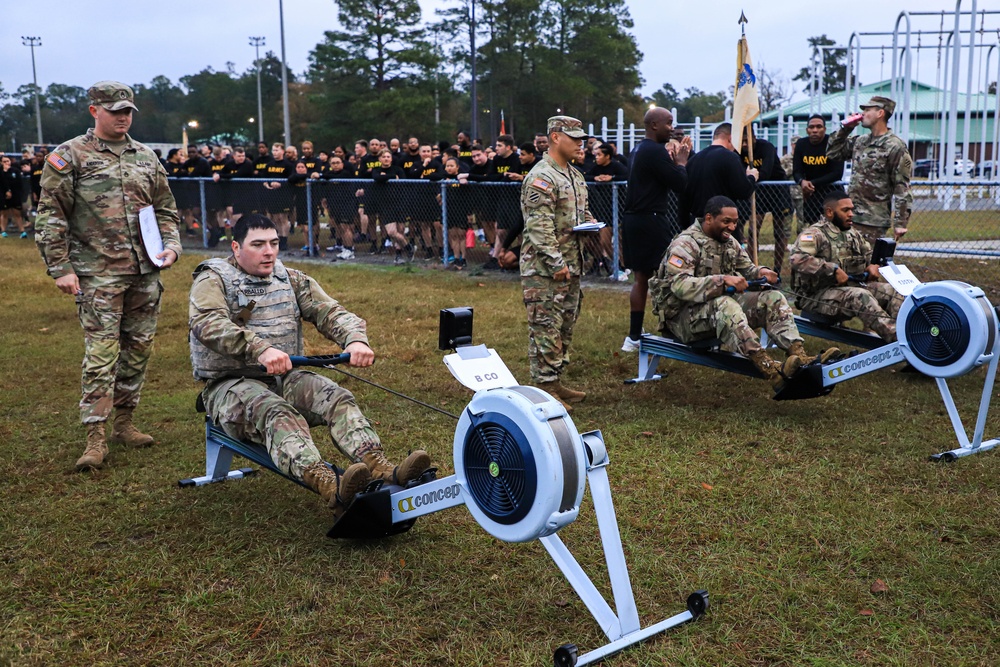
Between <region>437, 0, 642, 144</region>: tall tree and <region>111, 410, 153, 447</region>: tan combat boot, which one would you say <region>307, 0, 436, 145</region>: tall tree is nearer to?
<region>437, 0, 642, 144</region>: tall tree

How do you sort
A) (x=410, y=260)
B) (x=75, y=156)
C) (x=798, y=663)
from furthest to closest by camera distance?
(x=410, y=260), (x=75, y=156), (x=798, y=663)

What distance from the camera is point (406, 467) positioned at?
385 centimetres

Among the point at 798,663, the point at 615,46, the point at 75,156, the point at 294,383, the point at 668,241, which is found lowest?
the point at 798,663

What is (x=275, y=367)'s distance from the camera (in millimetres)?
3943

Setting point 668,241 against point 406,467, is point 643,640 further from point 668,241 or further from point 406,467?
point 668,241

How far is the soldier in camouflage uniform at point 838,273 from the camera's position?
6879mm

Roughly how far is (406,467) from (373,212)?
1176 cm

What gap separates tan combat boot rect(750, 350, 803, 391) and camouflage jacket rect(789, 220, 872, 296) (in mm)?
1389

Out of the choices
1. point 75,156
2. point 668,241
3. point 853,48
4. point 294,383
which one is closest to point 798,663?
point 294,383

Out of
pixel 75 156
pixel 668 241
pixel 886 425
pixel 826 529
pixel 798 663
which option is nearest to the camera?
pixel 798 663

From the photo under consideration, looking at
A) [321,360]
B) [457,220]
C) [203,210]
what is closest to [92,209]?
[321,360]

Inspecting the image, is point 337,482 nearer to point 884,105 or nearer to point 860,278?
point 860,278

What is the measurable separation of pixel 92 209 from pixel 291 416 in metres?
2.11

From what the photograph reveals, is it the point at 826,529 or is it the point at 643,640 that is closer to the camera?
the point at 643,640
